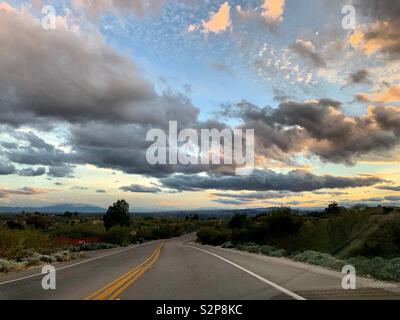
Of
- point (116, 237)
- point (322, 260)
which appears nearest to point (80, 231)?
point (116, 237)

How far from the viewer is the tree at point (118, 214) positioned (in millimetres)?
119125

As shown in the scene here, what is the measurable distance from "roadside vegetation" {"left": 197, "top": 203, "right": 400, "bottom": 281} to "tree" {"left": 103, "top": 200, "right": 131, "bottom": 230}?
82253mm

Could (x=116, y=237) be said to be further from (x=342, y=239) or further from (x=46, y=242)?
(x=342, y=239)

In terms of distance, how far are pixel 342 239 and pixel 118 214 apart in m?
97.5

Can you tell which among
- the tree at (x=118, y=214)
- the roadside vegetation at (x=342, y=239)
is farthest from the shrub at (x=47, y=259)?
the tree at (x=118, y=214)

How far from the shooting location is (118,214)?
120812 millimetres

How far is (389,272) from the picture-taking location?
14.2 meters

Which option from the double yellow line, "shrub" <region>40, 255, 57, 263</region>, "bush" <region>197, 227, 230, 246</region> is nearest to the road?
the double yellow line

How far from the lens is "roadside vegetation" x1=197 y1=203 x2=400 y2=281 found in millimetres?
Answer: 17641

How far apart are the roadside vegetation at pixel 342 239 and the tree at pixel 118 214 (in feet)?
270

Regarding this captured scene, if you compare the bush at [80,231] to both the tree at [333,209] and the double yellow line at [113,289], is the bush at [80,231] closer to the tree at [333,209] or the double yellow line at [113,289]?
the tree at [333,209]
